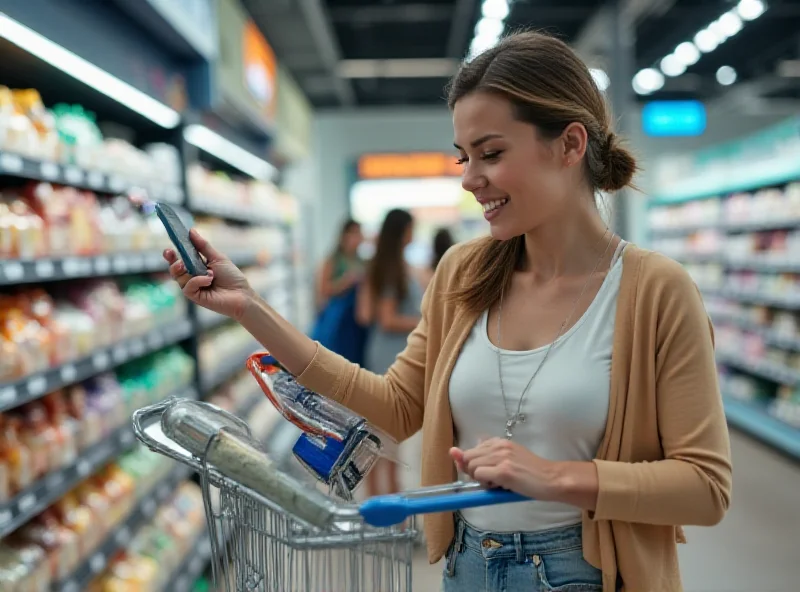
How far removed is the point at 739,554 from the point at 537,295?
11.1 feet

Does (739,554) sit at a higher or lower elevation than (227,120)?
lower

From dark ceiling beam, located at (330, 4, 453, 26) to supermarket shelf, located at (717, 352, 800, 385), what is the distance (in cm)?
600

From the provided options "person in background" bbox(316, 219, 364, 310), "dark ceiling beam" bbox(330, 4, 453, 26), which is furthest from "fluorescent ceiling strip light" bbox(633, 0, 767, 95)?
"person in background" bbox(316, 219, 364, 310)

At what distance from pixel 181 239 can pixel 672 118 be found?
970 centimetres

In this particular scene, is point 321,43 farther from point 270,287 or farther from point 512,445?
point 512,445

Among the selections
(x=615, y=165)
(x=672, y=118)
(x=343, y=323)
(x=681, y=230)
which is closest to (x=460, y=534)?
(x=615, y=165)

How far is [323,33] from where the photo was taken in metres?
9.14

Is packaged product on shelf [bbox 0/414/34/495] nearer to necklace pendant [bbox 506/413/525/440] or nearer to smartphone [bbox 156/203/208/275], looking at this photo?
smartphone [bbox 156/203/208/275]

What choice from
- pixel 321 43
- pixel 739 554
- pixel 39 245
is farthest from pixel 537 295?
pixel 321 43

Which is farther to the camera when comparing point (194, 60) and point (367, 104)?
point (367, 104)

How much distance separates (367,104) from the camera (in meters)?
17.4

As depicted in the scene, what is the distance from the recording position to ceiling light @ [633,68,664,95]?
14.4m

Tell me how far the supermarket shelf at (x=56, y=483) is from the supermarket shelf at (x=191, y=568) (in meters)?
0.63

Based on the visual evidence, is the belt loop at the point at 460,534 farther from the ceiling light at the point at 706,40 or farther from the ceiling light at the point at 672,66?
the ceiling light at the point at 672,66
